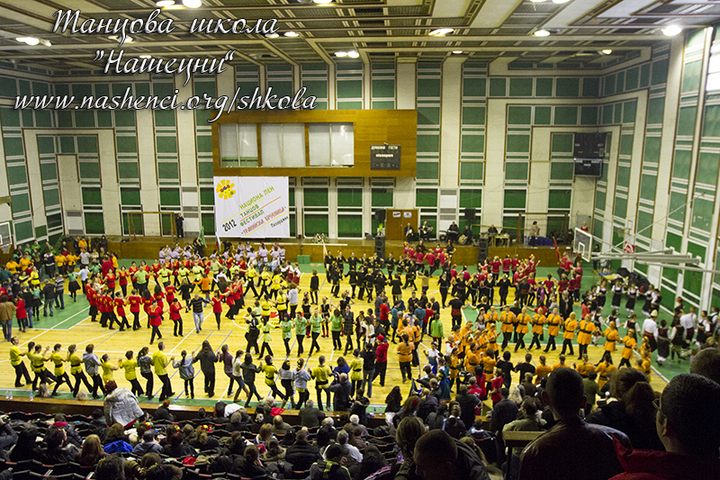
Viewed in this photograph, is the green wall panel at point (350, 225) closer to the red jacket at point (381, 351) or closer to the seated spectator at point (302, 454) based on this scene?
the red jacket at point (381, 351)

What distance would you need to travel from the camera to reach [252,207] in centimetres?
2620

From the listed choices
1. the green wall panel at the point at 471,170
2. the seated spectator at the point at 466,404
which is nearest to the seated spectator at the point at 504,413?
the seated spectator at the point at 466,404

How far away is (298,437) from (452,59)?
850 inches

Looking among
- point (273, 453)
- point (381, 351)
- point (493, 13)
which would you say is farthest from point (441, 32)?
point (273, 453)

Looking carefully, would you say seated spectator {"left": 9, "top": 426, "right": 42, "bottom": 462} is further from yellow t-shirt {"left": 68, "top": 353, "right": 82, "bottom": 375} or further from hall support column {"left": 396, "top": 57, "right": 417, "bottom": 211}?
hall support column {"left": 396, "top": 57, "right": 417, "bottom": 211}

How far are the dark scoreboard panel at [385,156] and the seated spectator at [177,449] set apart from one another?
19.6m

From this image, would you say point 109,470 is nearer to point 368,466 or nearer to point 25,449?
point 25,449

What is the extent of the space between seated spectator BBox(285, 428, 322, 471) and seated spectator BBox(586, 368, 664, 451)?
14.0 ft

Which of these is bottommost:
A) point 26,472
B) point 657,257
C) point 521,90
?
point 26,472

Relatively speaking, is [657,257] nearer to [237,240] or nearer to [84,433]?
[84,433]

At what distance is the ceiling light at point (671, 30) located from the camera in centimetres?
1577

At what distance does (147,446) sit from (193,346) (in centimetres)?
835

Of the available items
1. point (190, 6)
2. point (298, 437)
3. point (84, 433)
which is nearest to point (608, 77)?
point (190, 6)

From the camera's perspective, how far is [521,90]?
2514 centimetres
